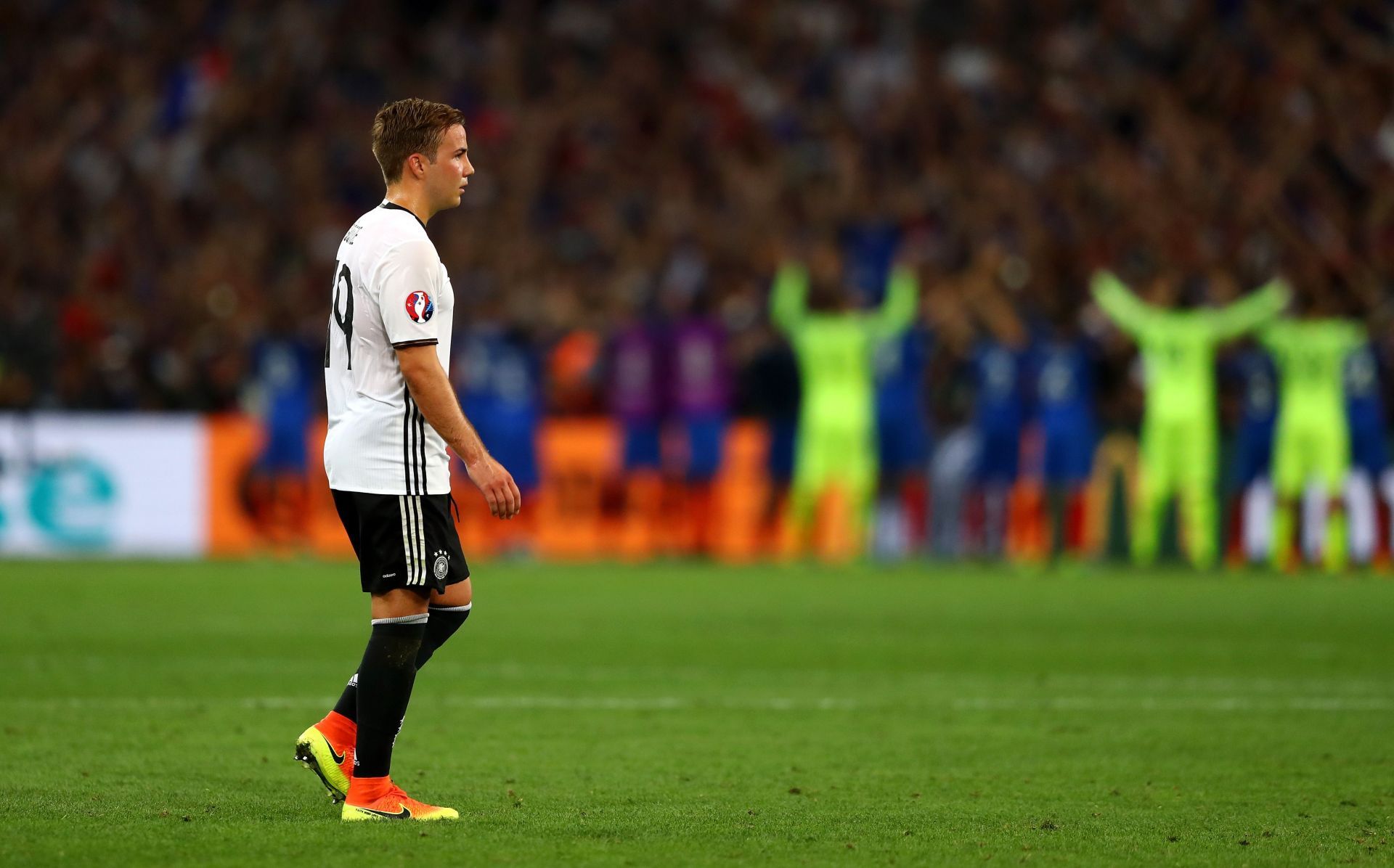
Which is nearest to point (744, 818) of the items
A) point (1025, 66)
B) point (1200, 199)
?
point (1200, 199)

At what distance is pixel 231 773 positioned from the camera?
6359 mm

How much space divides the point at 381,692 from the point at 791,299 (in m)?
12.2

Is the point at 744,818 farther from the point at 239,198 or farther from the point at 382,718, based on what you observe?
the point at 239,198

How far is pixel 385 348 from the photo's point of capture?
5.39m

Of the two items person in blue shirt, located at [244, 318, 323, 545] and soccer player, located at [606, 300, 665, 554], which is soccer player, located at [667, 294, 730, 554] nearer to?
soccer player, located at [606, 300, 665, 554]

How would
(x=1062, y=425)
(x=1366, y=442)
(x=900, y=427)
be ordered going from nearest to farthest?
(x=1366, y=442), (x=1062, y=425), (x=900, y=427)

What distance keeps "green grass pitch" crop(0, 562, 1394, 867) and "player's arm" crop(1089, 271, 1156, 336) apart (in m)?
3.00

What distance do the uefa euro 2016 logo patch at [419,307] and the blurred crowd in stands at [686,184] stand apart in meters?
12.1

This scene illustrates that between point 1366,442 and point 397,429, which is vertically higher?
point 1366,442

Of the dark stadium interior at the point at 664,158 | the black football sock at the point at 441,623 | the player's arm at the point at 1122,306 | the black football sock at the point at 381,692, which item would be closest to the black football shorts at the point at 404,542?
the black football sock at the point at 381,692

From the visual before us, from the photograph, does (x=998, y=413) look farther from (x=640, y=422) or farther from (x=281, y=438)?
(x=281, y=438)

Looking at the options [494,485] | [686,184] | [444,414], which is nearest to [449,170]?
[444,414]

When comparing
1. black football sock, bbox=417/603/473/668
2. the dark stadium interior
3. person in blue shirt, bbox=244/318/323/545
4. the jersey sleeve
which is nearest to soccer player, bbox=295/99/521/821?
the jersey sleeve

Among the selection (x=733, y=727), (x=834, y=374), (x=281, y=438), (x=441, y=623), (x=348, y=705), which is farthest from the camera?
(x=281, y=438)
